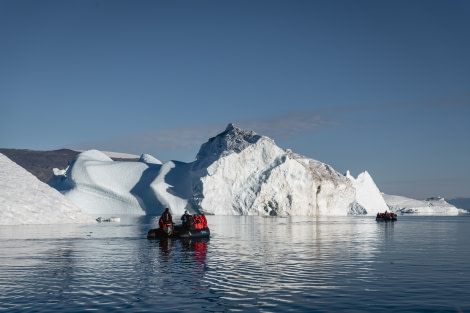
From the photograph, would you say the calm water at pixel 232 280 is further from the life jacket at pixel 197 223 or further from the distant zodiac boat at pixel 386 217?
the distant zodiac boat at pixel 386 217

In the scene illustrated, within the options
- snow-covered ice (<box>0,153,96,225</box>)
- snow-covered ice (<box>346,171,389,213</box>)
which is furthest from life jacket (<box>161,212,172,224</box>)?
snow-covered ice (<box>346,171,389,213</box>)

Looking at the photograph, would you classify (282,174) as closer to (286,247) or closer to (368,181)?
(368,181)

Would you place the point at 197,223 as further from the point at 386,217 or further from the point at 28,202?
the point at 386,217

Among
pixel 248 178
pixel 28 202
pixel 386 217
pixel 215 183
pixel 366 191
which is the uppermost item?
pixel 248 178

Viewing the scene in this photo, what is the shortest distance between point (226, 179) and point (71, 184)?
23929mm

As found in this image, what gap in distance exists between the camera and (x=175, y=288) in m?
11.3

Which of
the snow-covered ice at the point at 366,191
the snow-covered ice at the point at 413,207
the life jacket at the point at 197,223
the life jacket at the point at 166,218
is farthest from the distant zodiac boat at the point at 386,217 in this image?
the snow-covered ice at the point at 413,207

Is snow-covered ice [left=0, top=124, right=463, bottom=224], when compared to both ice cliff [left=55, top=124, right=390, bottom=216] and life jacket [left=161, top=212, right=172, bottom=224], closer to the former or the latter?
ice cliff [left=55, top=124, right=390, bottom=216]

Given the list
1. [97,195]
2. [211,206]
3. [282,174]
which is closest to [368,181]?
[282,174]

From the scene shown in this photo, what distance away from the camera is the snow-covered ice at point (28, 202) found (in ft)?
122

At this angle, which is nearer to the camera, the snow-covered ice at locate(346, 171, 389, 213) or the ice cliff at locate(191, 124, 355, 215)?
the ice cliff at locate(191, 124, 355, 215)

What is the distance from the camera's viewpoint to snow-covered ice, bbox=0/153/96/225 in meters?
37.1

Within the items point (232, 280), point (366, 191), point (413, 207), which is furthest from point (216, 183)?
point (413, 207)

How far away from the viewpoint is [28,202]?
38.7 meters
